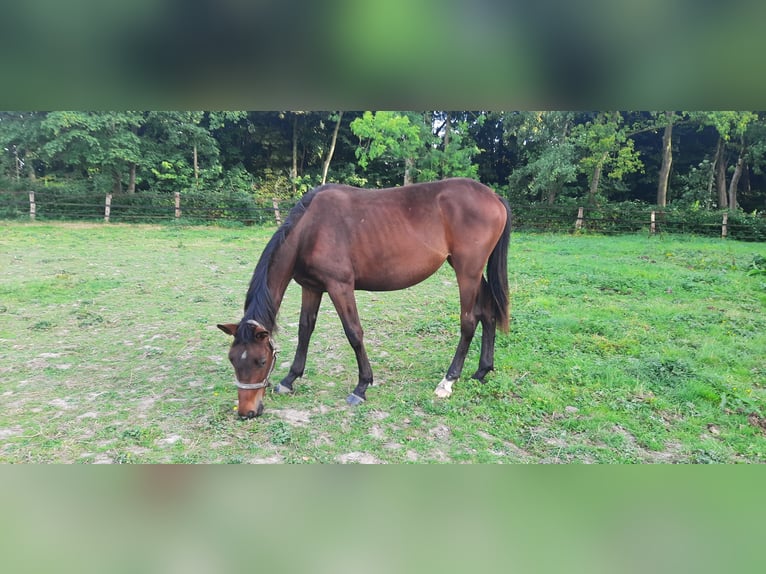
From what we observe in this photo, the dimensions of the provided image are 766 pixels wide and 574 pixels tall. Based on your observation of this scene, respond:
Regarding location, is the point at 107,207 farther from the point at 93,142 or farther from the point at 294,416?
the point at 294,416

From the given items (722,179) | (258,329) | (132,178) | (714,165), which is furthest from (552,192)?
(132,178)

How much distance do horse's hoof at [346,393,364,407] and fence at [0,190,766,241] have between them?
45.5 feet

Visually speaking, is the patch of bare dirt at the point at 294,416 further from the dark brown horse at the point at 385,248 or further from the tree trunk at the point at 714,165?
the tree trunk at the point at 714,165

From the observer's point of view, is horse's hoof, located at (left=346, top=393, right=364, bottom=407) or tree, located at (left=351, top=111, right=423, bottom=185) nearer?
horse's hoof, located at (left=346, top=393, right=364, bottom=407)

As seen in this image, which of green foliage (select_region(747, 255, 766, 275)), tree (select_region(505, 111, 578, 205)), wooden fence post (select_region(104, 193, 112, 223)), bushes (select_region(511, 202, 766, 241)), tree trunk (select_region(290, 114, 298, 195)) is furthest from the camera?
tree trunk (select_region(290, 114, 298, 195))

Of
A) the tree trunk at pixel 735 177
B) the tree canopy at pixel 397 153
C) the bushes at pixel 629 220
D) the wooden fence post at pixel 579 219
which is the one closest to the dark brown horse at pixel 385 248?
the tree canopy at pixel 397 153

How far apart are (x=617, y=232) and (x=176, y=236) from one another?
1650 cm

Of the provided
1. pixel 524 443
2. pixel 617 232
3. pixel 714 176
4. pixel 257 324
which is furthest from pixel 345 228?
pixel 714 176

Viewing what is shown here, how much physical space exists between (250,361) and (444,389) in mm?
1798

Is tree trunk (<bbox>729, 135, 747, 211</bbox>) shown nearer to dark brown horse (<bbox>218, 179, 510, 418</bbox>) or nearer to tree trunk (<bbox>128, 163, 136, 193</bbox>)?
dark brown horse (<bbox>218, 179, 510, 418</bbox>)

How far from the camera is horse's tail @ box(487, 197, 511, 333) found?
435 cm

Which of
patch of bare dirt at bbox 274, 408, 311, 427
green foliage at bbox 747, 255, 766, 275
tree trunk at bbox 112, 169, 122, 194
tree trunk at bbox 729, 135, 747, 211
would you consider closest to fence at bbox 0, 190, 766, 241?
tree trunk at bbox 112, 169, 122, 194

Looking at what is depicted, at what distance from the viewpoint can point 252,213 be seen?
1750cm

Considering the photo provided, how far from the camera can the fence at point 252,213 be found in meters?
16.3
